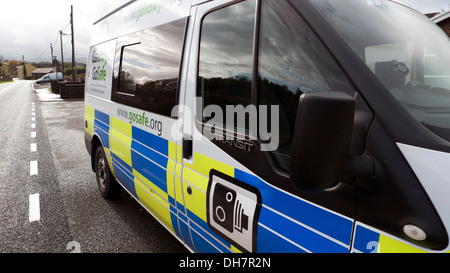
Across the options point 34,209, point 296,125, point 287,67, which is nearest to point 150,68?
point 287,67

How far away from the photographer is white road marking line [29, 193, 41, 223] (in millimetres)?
3504

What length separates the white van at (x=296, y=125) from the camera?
36.6 inches

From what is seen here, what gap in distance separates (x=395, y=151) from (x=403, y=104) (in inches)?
8.1

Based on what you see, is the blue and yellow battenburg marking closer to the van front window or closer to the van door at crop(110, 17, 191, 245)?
the van door at crop(110, 17, 191, 245)

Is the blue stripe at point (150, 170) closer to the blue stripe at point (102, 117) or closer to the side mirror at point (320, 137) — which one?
the blue stripe at point (102, 117)

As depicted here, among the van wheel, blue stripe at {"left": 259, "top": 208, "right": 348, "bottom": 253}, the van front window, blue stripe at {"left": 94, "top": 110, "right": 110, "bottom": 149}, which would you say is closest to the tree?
the van wheel

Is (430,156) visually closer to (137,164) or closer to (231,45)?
(231,45)

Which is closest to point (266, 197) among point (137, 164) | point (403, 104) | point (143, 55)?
point (403, 104)

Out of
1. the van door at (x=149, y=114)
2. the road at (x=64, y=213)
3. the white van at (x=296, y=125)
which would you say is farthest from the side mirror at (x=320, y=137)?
the road at (x=64, y=213)

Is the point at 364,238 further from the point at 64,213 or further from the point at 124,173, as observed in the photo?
the point at 64,213

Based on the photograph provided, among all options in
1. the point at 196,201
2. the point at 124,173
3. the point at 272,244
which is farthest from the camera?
the point at 124,173

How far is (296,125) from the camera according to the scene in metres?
0.87

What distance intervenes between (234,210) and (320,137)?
0.90 m

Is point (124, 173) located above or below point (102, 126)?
below
